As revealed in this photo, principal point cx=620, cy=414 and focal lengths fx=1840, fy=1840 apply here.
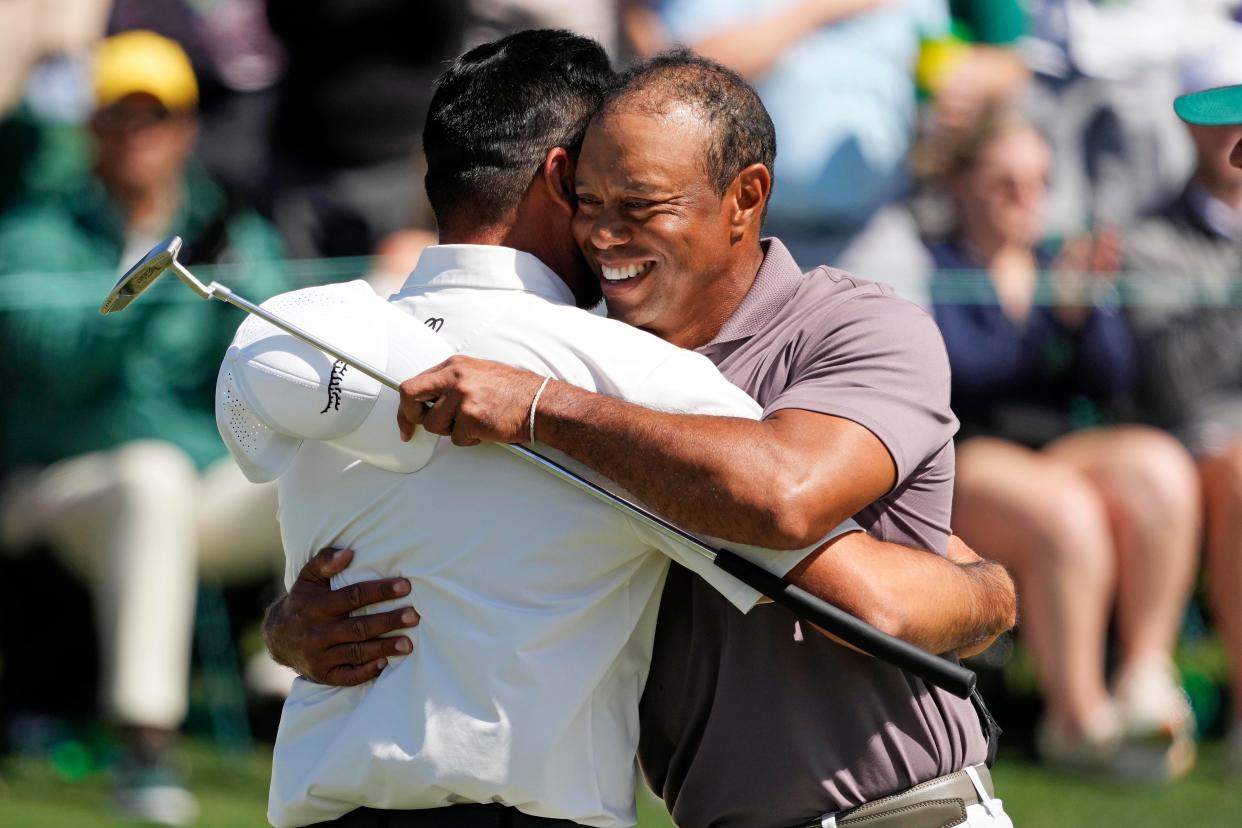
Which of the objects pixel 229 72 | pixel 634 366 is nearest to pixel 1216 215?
pixel 229 72

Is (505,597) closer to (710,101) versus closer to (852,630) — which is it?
(852,630)

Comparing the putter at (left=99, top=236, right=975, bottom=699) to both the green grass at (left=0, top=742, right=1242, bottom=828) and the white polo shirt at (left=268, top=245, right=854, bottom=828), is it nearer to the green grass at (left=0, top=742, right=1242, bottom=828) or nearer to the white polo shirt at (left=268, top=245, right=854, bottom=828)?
the white polo shirt at (left=268, top=245, right=854, bottom=828)

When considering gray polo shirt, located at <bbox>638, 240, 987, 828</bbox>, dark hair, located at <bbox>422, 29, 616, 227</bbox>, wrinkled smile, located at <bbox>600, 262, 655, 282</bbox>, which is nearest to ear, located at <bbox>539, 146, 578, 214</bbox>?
dark hair, located at <bbox>422, 29, 616, 227</bbox>

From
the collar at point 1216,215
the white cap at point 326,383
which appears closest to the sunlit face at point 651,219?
the white cap at point 326,383

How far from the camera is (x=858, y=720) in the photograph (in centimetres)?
297

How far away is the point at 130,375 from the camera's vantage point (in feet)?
22.9

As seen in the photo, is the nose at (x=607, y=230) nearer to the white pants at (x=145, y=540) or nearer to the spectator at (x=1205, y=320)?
the white pants at (x=145, y=540)

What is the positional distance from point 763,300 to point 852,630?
2.35 feet

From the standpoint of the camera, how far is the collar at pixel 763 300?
10.4 feet

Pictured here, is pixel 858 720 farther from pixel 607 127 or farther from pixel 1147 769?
pixel 1147 769

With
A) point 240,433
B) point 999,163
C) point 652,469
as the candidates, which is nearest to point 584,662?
point 652,469

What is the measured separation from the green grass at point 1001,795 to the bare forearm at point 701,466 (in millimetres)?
3684

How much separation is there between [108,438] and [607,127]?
4.30 meters

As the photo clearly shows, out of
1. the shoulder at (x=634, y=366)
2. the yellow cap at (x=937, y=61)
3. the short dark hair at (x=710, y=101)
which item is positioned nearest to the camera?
the shoulder at (x=634, y=366)
